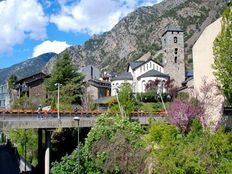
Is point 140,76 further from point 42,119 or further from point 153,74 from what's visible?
point 42,119

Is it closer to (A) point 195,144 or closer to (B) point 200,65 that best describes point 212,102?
(B) point 200,65

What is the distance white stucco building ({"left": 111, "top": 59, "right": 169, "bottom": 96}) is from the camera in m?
84.1

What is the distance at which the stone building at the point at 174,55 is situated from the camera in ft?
290

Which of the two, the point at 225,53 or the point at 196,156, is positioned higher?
the point at 225,53

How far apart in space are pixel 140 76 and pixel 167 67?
7.02 metres

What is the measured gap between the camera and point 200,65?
4178 cm

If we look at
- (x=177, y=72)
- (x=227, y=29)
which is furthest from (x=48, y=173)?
(x=177, y=72)

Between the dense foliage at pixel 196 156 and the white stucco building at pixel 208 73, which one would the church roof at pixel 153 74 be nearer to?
the white stucco building at pixel 208 73

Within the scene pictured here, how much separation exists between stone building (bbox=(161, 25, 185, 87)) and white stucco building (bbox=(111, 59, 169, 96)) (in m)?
2.38

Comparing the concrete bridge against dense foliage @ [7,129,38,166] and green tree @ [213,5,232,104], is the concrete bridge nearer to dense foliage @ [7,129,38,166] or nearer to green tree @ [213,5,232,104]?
dense foliage @ [7,129,38,166]

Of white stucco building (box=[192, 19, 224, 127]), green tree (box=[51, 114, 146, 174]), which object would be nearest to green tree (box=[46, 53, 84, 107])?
white stucco building (box=[192, 19, 224, 127])

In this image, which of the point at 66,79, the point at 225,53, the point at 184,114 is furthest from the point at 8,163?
the point at 225,53

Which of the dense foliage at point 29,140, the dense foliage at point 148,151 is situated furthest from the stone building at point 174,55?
the dense foliage at point 148,151

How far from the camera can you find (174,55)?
9019 cm
